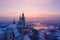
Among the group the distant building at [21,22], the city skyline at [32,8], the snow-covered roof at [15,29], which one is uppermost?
the city skyline at [32,8]

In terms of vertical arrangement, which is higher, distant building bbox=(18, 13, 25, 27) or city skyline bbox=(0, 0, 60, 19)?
city skyline bbox=(0, 0, 60, 19)

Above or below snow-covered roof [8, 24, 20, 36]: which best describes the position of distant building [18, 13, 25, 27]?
above

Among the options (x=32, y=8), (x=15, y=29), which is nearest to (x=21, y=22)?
(x=15, y=29)

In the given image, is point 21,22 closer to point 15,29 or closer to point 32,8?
point 15,29

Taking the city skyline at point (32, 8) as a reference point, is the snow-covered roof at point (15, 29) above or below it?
below

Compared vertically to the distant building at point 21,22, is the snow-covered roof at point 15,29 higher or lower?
lower

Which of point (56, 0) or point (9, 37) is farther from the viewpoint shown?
point (56, 0)

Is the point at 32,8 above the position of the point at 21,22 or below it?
above

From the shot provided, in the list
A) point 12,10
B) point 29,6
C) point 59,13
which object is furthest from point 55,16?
point 12,10

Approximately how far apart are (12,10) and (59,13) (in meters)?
0.81

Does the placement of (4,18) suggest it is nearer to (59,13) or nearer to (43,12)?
(43,12)

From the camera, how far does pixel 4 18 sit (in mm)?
1788

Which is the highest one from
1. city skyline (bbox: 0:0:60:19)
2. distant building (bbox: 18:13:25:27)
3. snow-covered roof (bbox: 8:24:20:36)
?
city skyline (bbox: 0:0:60:19)


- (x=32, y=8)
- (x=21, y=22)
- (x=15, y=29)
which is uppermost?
(x=32, y=8)
